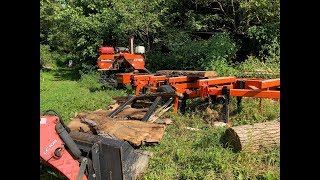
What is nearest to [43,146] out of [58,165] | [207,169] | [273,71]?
[58,165]

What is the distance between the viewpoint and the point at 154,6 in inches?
637

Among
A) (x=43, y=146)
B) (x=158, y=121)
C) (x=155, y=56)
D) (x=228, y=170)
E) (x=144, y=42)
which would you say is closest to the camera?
(x=43, y=146)

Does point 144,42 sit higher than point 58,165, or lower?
higher

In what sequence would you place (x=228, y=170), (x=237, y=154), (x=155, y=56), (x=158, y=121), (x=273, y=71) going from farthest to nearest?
(x=155, y=56) → (x=273, y=71) → (x=158, y=121) → (x=237, y=154) → (x=228, y=170)

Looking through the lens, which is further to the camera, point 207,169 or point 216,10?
point 216,10

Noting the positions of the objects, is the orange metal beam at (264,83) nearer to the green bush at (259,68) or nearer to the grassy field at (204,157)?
the grassy field at (204,157)

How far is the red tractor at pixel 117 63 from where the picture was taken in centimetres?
1250

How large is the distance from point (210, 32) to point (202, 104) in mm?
8942

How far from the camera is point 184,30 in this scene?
16.2 m

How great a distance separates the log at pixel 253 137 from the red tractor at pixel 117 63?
7.55m

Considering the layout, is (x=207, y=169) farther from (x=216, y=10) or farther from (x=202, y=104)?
(x=216, y=10)

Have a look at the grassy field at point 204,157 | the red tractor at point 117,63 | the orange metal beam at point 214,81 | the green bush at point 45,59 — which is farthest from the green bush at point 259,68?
the green bush at point 45,59

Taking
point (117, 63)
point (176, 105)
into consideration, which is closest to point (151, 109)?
point (176, 105)
